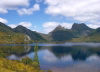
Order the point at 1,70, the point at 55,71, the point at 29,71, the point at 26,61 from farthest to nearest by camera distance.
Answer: the point at 26,61
the point at 55,71
the point at 29,71
the point at 1,70

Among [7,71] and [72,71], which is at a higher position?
[7,71]

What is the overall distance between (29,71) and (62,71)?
3225 cm

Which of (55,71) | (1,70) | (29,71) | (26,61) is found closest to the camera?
(1,70)

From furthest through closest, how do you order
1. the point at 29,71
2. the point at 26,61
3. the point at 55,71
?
the point at 26,61 < the point at 55,71 < the point at 29,71

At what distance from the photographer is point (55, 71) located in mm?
104562

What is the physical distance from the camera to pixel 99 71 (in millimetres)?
105000

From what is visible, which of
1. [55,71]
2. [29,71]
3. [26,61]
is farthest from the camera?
[26,61]

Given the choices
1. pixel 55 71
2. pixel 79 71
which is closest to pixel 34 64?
pixel 55 71

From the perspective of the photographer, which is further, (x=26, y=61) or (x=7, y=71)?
(x=26, y=61)

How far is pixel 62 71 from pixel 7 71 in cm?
5122

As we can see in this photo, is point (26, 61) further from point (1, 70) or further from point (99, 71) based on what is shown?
point (99, 71)

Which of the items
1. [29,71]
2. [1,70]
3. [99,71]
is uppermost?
[1,70]

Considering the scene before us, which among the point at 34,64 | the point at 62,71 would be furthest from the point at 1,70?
the point at 62,71

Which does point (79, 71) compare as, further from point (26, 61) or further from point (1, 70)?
point (1, 70)
